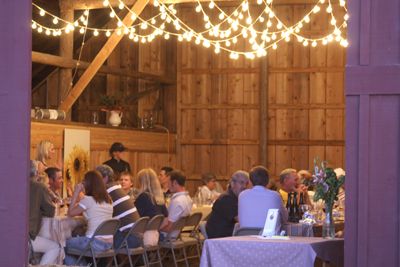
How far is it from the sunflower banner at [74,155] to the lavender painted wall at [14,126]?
773cm

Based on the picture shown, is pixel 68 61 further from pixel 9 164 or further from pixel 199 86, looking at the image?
pixel 9 164

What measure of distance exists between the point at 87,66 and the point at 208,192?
293 centimetres

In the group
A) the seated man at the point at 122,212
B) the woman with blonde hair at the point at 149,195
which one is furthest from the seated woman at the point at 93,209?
the woman with blonde hair at the point at 149,195

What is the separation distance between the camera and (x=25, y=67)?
197 inches

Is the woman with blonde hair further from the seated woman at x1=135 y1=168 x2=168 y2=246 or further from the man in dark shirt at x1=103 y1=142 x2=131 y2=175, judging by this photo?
the man in dark shirt at x1=103 y1=142 x2=131 y2=175

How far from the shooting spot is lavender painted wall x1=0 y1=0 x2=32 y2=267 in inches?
196

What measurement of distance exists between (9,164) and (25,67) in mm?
526

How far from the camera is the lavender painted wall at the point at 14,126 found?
499cm

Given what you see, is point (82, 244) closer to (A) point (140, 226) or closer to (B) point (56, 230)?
(B) point (56, 230)

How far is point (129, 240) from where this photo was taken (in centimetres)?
899

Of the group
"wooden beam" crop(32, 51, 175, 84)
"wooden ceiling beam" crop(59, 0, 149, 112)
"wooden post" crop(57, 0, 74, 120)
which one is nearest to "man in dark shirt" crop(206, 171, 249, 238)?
Result: "wooden ceiling beam" crop(59, 0, 149, 112)

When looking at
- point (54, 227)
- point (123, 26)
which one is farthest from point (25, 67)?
point (123, 26)

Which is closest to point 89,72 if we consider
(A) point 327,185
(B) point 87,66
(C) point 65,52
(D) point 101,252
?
(C) point 65,52

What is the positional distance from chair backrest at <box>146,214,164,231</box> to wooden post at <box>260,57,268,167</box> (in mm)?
6464
